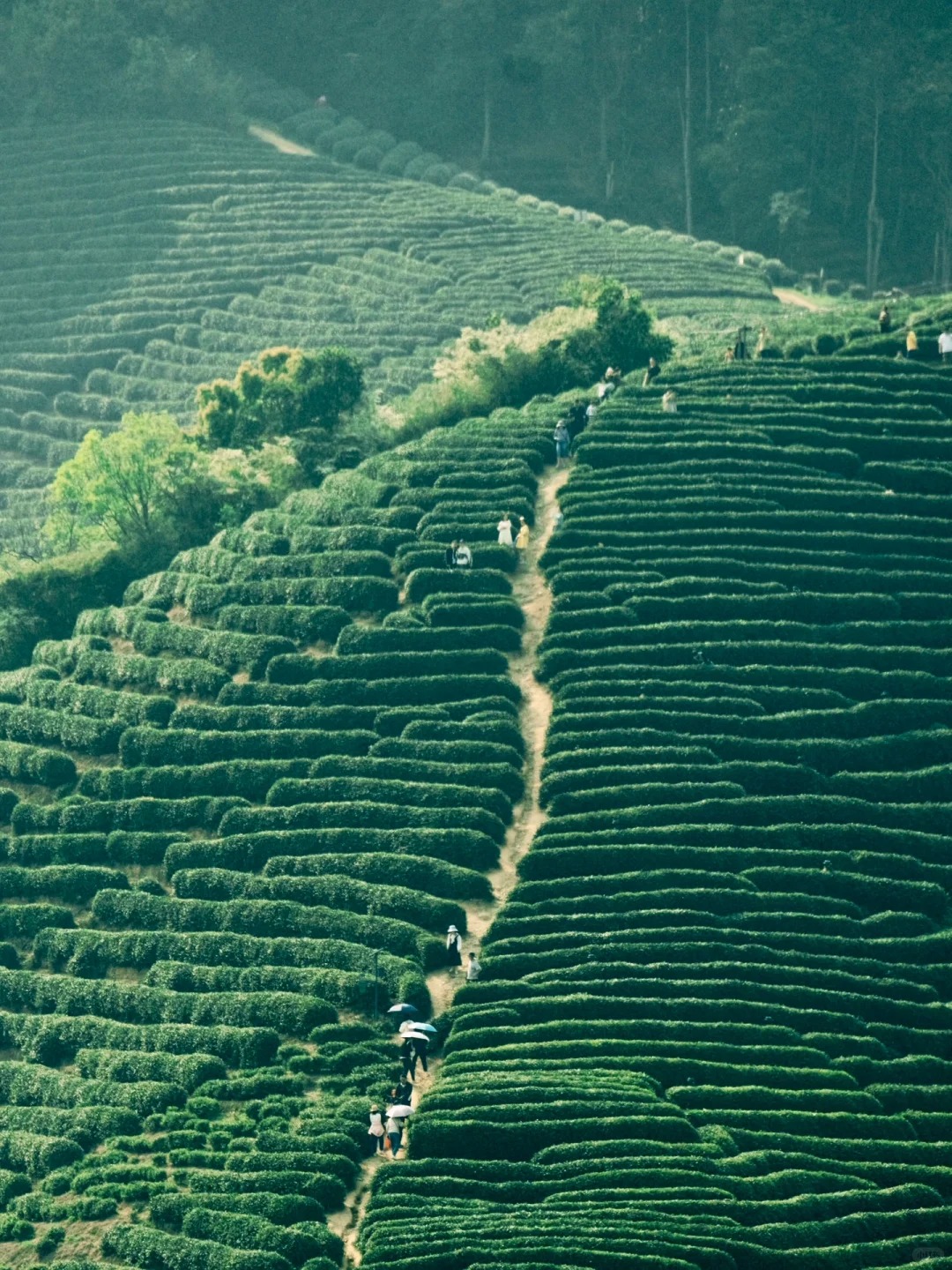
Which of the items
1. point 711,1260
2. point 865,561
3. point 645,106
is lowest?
point 711,1260

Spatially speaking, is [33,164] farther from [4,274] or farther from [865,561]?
[865,561]

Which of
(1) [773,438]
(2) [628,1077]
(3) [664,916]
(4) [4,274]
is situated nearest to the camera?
(2) [628,1077]

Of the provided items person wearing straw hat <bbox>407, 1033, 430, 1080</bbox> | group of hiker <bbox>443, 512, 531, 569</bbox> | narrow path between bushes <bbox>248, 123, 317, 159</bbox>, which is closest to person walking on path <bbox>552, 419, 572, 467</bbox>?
group of hiker <bbox>443, 512, 531, 569</bbox>

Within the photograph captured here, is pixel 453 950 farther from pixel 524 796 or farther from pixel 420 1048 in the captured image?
pixel 524 796

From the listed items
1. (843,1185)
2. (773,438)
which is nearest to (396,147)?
(773,438)

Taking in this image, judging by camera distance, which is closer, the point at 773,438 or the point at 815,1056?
the point at 815,1056

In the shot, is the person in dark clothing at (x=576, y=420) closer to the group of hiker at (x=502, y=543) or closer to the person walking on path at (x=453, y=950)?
the group of hiker at (x=502, y=543)
